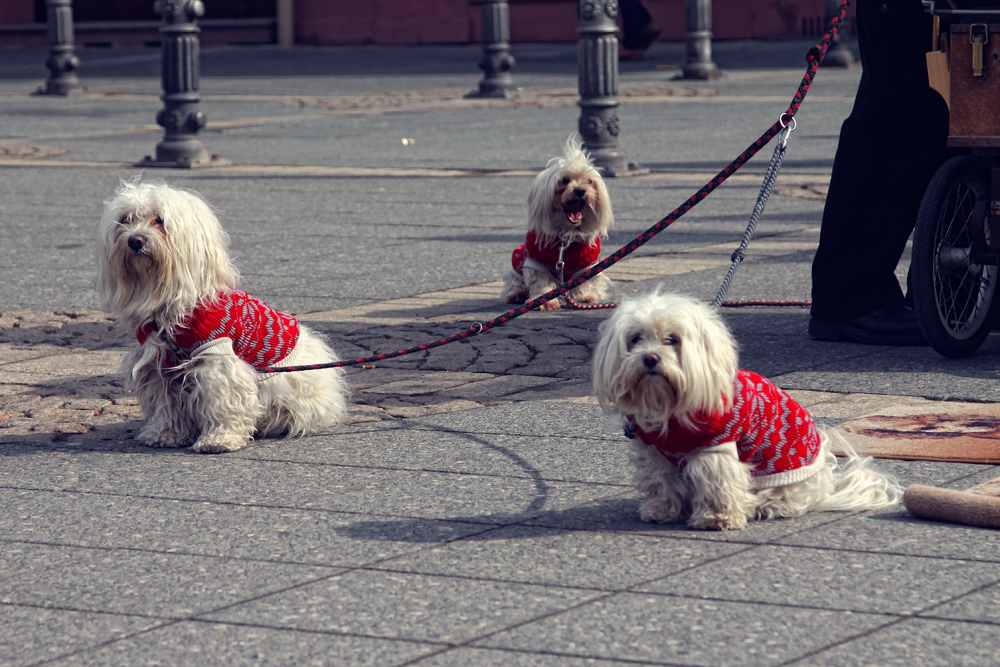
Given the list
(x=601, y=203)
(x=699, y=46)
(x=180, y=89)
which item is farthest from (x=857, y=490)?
(x=699, y=46)

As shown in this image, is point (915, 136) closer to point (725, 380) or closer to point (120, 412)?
point (725, 380)

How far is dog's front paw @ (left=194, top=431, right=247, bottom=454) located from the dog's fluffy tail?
89.2 inches

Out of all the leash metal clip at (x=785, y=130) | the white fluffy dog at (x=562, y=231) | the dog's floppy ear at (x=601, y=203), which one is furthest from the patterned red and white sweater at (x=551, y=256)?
the leash metal clip at (x=785, y=130)

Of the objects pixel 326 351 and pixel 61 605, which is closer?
pixel 61 605

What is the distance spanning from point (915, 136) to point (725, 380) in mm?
3454

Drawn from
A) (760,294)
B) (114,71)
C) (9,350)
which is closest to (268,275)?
(9,350)

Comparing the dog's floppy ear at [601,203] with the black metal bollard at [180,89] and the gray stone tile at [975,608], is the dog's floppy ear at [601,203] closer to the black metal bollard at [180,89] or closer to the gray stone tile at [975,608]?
the gray stone tile at [975,608]

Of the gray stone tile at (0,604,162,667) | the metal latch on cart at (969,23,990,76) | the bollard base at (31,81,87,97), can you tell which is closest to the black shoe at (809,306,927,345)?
the metal latch on cart at (969,23,990,76)

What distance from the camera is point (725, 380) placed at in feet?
13.9

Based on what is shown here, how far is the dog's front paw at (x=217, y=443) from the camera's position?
5.57 meters

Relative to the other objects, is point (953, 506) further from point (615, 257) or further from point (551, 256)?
point (551, 256)

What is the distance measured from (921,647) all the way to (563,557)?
3.66 ft

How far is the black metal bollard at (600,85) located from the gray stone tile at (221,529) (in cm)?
978

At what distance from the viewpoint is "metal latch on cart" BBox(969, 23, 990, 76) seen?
6336 mm
